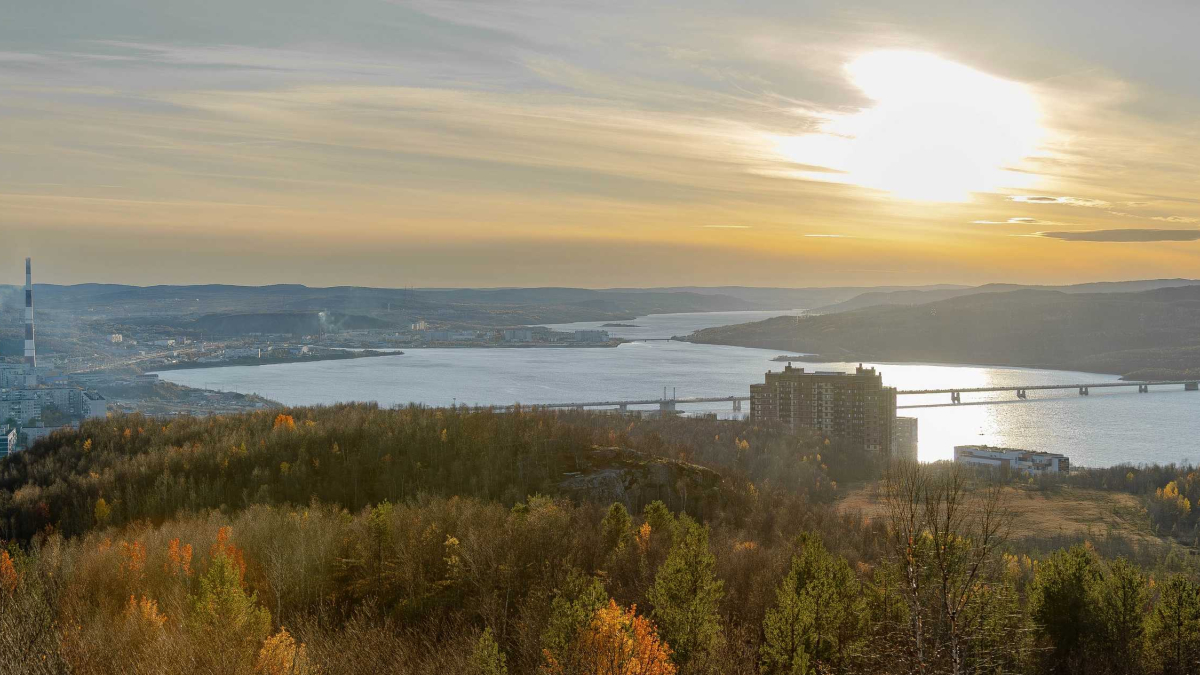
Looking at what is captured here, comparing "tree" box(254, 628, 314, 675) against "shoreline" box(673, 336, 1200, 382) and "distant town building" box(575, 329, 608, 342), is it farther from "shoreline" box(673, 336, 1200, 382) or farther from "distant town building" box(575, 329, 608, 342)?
"distant town building" box(575, 329, 608, 342)

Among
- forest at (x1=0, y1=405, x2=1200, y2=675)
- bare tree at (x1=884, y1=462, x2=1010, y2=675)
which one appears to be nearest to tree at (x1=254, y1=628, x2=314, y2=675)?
forest at (x1=0, y1=405, x2=1200, y2=675)

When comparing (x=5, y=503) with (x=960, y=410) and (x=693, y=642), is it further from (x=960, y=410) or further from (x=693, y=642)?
(x=960, y=410)

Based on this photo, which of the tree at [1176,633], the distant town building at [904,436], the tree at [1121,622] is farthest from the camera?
the distant town building at [904,436]

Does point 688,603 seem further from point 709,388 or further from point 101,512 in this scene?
point 709,388

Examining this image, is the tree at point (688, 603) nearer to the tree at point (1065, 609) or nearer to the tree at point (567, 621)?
the tree at point (567, 621)

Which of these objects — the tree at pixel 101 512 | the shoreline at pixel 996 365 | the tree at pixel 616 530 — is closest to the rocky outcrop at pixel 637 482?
the tree at pixel 616 530

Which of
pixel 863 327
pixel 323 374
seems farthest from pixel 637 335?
pixel 323 374
